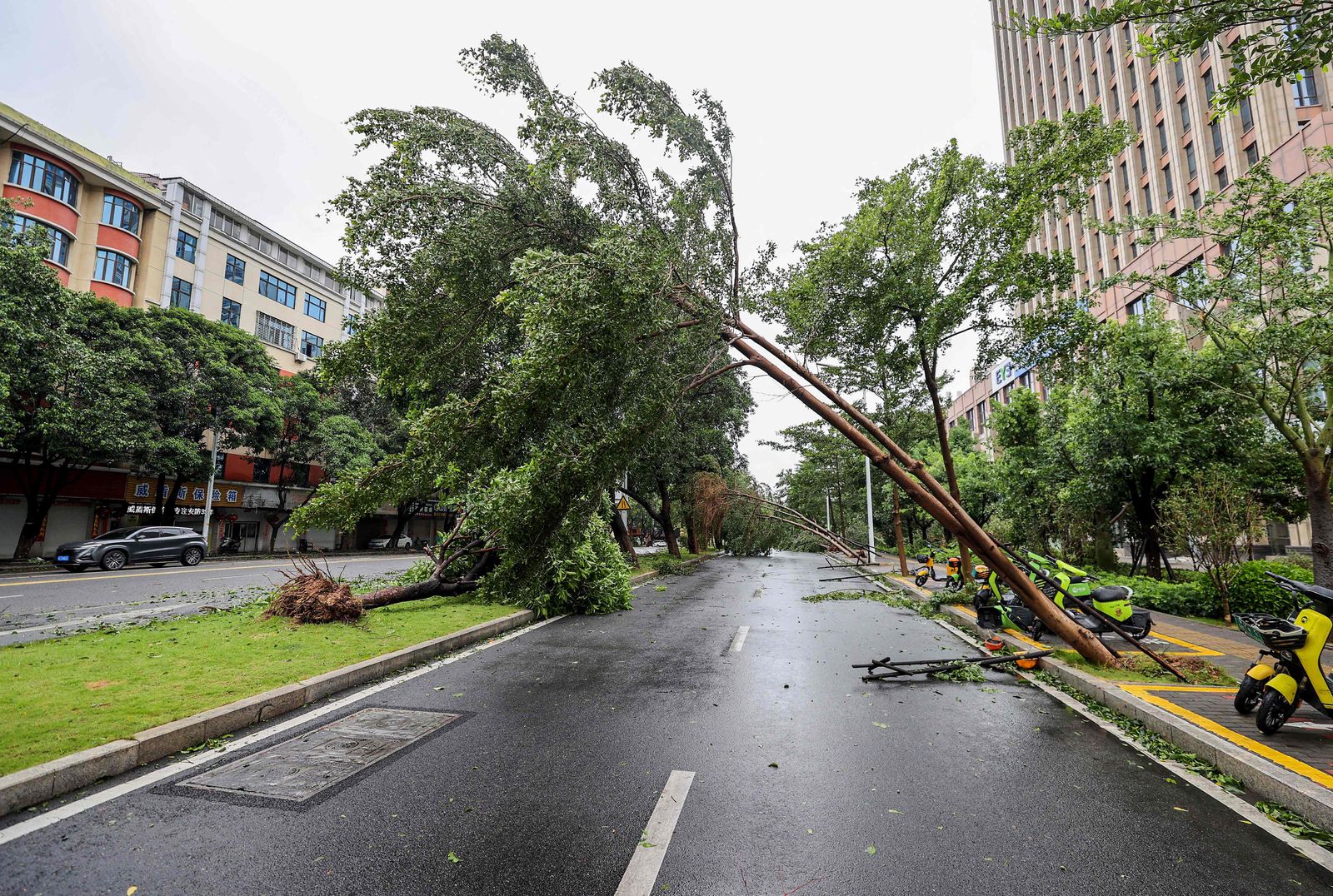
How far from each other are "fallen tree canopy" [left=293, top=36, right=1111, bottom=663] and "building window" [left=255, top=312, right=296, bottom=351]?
35.8 m

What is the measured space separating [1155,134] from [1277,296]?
2953cm

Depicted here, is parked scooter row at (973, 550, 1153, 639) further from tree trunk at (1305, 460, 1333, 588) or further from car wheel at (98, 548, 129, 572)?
car wheel at (98, 548, 129, 572)

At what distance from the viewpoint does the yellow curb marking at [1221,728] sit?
13.5 feet

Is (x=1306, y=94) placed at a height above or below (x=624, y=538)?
above

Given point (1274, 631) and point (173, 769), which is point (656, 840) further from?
point (1274, 631)

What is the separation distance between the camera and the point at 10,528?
25.7 m

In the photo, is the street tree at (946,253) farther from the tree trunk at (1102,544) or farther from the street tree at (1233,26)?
the tree trunk at (1102,544)

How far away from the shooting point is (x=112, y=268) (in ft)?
96.0

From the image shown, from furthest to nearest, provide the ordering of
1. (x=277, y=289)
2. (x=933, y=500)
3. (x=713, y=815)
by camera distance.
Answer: (x=277, y=289) → (x=933, y=500) → (x=713, y=815)

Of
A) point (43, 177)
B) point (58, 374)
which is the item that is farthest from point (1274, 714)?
point (43, 177)

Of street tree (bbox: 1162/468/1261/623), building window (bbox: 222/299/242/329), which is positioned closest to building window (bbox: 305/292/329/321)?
building window (bbox: 222/299/242/329)

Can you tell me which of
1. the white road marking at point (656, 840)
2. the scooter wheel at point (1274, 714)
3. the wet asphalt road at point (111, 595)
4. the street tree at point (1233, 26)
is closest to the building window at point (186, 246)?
the wet asphalt road at point (111, 595)

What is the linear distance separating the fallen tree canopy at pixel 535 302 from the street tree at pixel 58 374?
15498 mm

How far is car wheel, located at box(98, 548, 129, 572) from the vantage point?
736 inches
